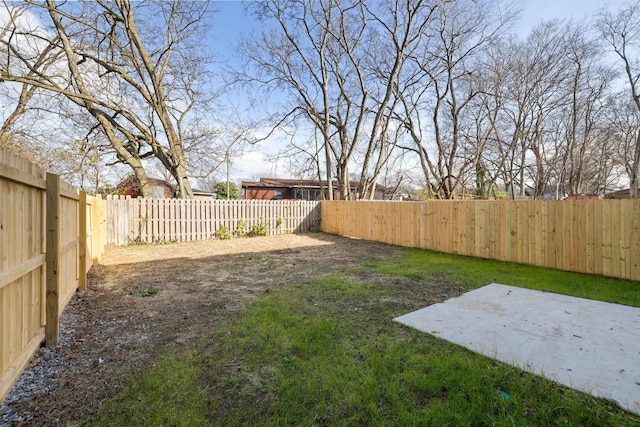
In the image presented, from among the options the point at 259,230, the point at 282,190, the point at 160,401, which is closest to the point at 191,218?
the point at 259,230

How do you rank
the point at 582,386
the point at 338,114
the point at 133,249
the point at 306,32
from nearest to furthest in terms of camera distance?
the point at 582,386, the point at 133,249, the point at 306,32, the point at 338,114

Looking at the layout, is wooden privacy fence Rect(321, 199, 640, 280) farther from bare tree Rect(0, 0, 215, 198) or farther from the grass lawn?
bare tree Rect(0, 0, 215, 198)

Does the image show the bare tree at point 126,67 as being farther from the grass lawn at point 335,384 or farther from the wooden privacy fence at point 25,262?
the grass lawn at point 335,384

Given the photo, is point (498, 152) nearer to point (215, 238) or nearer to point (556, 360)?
point (215, 238)

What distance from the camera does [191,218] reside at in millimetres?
10258

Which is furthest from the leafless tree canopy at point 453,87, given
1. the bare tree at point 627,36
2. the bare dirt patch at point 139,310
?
the bare dirt patch at point 139,310

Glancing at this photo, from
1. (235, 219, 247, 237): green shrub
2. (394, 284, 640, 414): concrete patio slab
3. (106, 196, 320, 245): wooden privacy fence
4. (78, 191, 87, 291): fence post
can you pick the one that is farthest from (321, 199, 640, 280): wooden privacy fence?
(78, 191, 87, 291): fence post

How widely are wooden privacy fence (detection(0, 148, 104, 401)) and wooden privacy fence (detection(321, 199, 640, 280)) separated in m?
7.54

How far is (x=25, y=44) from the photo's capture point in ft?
35.2

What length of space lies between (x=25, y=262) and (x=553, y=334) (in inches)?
174

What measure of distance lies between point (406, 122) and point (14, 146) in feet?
53.4

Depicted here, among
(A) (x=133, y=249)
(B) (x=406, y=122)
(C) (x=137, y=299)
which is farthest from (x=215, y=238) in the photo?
Result: (B) (x=406, y=122)

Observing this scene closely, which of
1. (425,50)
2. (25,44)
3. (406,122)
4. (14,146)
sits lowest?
(14,146)

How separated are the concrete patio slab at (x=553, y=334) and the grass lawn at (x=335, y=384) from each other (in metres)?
0.19
